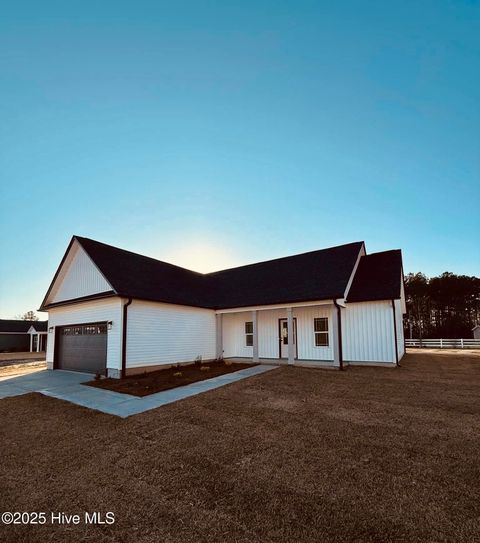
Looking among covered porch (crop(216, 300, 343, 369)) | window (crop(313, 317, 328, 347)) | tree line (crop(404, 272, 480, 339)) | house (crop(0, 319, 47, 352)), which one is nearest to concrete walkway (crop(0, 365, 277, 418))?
covered porch (crop(216, 300, 343, 369))

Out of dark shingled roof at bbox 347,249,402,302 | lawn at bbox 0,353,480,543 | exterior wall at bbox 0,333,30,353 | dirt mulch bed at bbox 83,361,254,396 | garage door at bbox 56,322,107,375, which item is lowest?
exterior wall at bbox 0,333,30,353

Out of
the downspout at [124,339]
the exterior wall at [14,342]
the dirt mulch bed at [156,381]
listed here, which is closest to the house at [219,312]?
the downspout at [124,339]

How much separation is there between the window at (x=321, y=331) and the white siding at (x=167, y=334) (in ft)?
18.5

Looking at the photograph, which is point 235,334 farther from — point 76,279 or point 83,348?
point 76,279

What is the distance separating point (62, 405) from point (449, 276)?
49.1 meters

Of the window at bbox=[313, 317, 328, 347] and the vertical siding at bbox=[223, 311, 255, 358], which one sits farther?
the vertical siding at bbox=[223, 311, 255, 358]

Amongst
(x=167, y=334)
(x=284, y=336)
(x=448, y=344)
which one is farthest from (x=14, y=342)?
(x=448, y=344)

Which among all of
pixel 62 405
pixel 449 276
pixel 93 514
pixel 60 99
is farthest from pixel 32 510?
pixel 449 276

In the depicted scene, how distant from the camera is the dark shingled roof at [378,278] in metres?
13.7

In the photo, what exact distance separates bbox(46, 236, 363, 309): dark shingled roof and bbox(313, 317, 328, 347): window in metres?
1.82

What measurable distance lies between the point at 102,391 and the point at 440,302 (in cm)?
4641

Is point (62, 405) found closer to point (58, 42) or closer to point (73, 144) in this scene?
point (73, 144)

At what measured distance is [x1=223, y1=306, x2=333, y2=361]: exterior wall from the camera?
49.1 ft

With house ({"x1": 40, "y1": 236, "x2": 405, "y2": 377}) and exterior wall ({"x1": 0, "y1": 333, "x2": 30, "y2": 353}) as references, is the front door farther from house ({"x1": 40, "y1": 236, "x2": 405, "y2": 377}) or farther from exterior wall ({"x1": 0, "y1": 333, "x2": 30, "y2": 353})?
exterior wall ({"x1": 0, "y1": 333, "x2": 30, "y2": 353})
